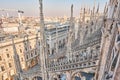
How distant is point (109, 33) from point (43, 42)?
5.55 metres

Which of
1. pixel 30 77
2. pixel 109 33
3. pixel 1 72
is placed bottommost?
pixel 1 72

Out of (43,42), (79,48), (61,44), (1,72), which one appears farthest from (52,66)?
(61,44)

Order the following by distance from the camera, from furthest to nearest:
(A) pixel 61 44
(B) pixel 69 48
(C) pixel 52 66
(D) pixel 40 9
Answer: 1. (A) pixel 61 44
2. (B) pixel 69 48
3. (C) pixel 52 66
4. (D) pixel 40 9

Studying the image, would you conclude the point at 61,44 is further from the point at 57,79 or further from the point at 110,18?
the point at 110,18

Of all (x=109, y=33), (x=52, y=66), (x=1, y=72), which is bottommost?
(x=1, y=72)

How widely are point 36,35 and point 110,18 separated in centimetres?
2146

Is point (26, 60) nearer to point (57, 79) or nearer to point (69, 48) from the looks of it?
point (69, 48)

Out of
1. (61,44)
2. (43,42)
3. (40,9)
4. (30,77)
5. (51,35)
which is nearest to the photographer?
(40,9)

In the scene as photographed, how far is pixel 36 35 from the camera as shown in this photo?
25.3 meters

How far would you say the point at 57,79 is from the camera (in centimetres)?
1052

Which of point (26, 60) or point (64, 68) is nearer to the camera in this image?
point (64, 68)

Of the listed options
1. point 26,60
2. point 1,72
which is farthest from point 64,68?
point 26,60

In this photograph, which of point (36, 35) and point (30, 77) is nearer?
point (30, 77)

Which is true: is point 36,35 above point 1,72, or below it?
above
